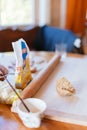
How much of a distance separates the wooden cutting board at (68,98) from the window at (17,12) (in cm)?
177

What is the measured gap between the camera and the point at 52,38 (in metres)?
2.96

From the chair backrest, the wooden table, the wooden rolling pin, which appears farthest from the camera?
the chair backrest

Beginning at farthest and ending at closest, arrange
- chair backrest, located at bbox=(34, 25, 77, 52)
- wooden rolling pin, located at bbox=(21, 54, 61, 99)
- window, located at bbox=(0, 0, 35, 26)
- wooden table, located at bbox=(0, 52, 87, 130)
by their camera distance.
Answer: window, located at bbox=(0, 0, 35, 26) → chair backrest, located at bbox=(34, 25, 77, 52) → wooden rolling pin, located at bbox=(21, 54, 61, 99) → wooden table, located at bbox=(0, 52, 87, 130)

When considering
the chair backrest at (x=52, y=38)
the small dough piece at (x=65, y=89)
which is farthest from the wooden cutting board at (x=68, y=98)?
the chair backrest at (x=52, y=38)

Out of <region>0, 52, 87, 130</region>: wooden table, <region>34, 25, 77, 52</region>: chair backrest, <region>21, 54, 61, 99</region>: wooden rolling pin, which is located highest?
<region>21, 54, 61, 99</region>: wooden rolling pin

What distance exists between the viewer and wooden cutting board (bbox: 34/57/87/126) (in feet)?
3.06

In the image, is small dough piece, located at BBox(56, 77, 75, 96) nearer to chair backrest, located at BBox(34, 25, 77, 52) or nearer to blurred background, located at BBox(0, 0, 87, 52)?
chair backrest, located at BBox(34, 25, 77, 52)

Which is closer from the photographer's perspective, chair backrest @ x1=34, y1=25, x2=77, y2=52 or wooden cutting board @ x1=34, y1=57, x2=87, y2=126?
wooden cutting board @ x1=34, y1=57, x2=87, y2=126

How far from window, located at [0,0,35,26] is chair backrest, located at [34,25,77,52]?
1.08 feet

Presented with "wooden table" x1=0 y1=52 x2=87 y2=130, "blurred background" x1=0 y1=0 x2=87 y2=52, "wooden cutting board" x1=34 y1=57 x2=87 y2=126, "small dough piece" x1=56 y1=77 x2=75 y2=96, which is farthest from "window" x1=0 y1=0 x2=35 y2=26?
"wooden table" x1=0 y1=52 x2=87 y2=130

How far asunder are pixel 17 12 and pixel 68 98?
2.33 m

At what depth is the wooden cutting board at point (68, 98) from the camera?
93 centimetres

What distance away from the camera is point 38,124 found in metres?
0.86

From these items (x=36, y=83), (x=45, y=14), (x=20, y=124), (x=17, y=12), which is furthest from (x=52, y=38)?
(x=20, y=124)
